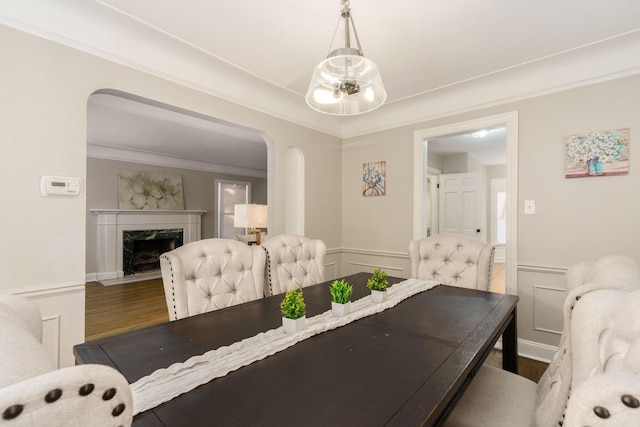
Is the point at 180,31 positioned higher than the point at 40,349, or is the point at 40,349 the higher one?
the point at 180,31

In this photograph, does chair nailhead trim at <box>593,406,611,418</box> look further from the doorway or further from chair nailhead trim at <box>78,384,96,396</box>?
the doorway

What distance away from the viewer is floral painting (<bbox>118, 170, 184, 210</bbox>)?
5.88 metres

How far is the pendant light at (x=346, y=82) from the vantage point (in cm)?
152

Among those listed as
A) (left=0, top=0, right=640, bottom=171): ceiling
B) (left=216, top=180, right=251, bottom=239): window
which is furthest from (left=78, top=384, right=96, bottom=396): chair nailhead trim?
(left=216, top=180, right=251, bottom=239): window

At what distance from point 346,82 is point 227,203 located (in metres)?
6.43

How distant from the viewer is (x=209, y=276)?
172 centimetres

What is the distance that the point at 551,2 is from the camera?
1.74m

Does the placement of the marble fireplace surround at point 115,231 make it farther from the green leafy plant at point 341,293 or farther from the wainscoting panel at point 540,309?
the wainscoting panel at point 540,309

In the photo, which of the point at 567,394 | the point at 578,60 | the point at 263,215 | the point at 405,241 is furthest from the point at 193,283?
the point at 578,60

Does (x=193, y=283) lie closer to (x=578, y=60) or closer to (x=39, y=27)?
(x=39, y=27)

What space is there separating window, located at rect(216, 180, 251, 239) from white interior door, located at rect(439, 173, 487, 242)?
4.81 m

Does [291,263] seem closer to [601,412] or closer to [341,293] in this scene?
[341,293]

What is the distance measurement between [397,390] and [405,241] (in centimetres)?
267

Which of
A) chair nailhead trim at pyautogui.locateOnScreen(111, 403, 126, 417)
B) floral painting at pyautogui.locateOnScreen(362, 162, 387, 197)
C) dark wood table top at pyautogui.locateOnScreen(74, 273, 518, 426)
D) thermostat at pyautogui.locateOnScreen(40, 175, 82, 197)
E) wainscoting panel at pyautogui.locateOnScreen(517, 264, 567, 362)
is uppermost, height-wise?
floral painting at pyautogui.locateOnScreen(362, 162, 387, 197)
